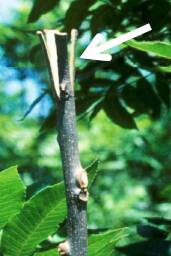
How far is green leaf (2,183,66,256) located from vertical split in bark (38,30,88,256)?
11cm

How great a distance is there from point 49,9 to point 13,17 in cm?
328

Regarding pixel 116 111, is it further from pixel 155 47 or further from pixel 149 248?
pixel 155 47

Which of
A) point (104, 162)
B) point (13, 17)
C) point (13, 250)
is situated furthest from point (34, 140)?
point (13, 250)

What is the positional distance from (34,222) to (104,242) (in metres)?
0.07

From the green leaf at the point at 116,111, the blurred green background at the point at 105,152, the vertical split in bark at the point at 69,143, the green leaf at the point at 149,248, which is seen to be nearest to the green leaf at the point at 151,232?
the green leaf at the point at 149,248

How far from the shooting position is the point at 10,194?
555 millimetres

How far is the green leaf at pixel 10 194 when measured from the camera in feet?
1.80

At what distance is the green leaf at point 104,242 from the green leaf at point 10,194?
0.27 ft

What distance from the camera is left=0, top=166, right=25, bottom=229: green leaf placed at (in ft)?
1.80

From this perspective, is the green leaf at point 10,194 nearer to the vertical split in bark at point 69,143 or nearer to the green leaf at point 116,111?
the vertical split in bark at point 69,143

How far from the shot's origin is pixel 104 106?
122 cm

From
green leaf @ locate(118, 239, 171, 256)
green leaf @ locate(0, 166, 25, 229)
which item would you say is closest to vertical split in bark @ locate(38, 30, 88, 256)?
green leaf @ locate(0, 166, 25, 229)

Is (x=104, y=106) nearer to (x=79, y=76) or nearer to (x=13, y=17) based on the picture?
(x=79, y=76)

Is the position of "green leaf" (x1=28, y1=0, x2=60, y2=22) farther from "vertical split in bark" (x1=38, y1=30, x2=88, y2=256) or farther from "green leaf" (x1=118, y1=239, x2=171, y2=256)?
"vertical split in bark" (x1=38, y1=30, x2=88, y2=256)
